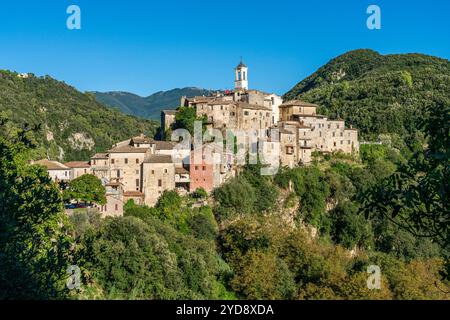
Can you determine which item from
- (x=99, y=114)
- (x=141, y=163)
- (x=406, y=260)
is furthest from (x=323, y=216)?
(x=99, y=114)

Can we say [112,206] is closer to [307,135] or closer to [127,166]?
[127,166]

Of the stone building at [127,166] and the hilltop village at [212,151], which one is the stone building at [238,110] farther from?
the stone building at [127,166]

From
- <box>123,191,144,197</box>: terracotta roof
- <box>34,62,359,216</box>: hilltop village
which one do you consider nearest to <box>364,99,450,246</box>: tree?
<box>34,62,359,216</box>: hilltop village

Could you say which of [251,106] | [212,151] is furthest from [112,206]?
[251,106]

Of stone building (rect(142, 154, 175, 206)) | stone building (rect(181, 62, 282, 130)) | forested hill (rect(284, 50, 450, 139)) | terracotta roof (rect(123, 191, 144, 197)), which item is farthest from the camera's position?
forested hill (rect(284, 50, 450, 139))

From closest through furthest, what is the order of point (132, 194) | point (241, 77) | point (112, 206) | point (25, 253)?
point (25, 253) < point (112, 206) < point (132, 194) < point (241, 77)

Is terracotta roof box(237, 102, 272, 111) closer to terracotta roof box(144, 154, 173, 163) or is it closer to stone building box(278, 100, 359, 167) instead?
stone building box(278, 100, 359, 167)
